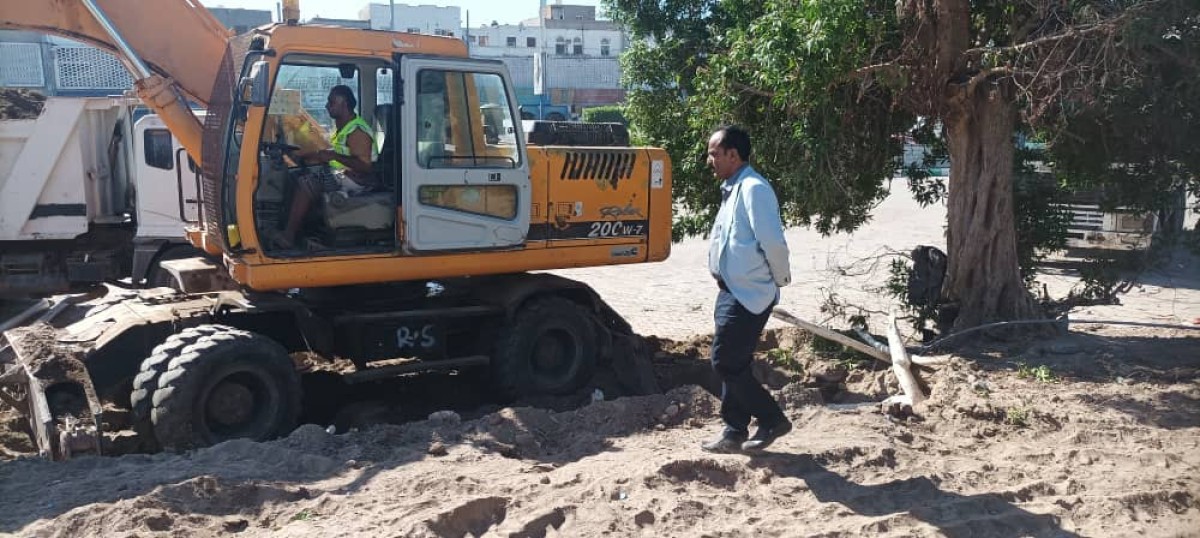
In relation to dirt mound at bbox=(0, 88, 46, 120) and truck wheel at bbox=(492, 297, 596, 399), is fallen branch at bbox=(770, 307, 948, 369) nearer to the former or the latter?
truck wheel at bbox=(492, 297, 596, 399)

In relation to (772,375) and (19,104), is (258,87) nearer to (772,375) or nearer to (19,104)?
(772,375)

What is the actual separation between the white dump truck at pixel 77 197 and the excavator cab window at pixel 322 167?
456 cm

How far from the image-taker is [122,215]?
11930 millimetres

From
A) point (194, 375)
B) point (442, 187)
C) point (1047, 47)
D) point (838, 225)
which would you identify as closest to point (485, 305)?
point (442, 187)

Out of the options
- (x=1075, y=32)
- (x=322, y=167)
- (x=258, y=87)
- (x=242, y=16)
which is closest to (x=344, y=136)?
(x=322, y=167)

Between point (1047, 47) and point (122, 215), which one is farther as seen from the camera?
point (122, 215)

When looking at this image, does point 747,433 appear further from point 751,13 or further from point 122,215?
A: point 122,215

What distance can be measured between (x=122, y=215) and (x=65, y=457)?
6805mm

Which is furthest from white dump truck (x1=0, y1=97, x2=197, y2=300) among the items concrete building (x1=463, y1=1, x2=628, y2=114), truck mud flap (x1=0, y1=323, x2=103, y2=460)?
concrete building (x1=463, y1=1, x2=628, y2=114)

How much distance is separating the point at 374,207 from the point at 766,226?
3.01 meters

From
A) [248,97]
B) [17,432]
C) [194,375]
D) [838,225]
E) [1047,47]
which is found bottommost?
[17,432]

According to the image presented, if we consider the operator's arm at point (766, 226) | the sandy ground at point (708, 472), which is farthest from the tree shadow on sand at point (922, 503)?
the operator's arm at point (766, 226)

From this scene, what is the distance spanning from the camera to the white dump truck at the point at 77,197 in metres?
11.2

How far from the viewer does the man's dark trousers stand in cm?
557
